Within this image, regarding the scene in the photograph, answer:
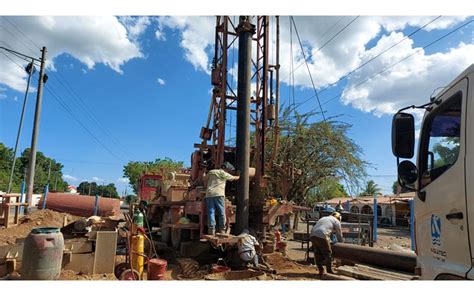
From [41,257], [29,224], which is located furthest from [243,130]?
[29,224]

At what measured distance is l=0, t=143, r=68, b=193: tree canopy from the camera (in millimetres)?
53100

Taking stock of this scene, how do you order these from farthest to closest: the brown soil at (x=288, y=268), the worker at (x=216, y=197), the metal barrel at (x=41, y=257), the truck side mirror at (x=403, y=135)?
the brown soil at (x=288, y=268) < the worker at (x=216, y=197) < the metal barrel at (x=41, y=257) < the truck side mirror at (x=403, y=135)

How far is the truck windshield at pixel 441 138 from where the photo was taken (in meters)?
2.97

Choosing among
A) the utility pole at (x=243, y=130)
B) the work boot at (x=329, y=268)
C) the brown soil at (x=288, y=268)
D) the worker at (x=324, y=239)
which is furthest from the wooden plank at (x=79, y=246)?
the work boot at (x=329, y=268)

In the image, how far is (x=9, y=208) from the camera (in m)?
11.1

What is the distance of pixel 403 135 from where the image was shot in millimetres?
3352

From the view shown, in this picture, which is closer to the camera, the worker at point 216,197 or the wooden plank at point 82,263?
the wooden plank at point 82,263

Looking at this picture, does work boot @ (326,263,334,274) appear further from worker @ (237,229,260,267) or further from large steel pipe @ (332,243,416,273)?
worker @ (237,229,260,267)

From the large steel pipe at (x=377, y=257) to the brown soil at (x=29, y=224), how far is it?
8.74 meters

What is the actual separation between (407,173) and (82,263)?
18.8 feet

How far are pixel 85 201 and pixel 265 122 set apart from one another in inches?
486

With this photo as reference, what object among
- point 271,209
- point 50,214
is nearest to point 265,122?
point 271,209

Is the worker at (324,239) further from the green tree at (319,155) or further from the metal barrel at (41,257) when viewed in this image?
the green tree at (319,155)

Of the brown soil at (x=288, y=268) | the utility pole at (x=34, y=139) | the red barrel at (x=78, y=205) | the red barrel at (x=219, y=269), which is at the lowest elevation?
the brown soil at (x=288, y=268)
